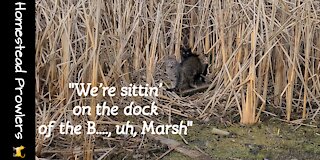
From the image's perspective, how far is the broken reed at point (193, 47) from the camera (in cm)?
135

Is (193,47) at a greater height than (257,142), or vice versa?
(193,47)

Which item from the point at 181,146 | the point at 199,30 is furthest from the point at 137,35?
the point at 181,146

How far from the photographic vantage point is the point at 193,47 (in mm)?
1515

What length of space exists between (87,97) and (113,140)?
0.37 feet

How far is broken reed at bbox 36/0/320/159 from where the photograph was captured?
4.44 feet
